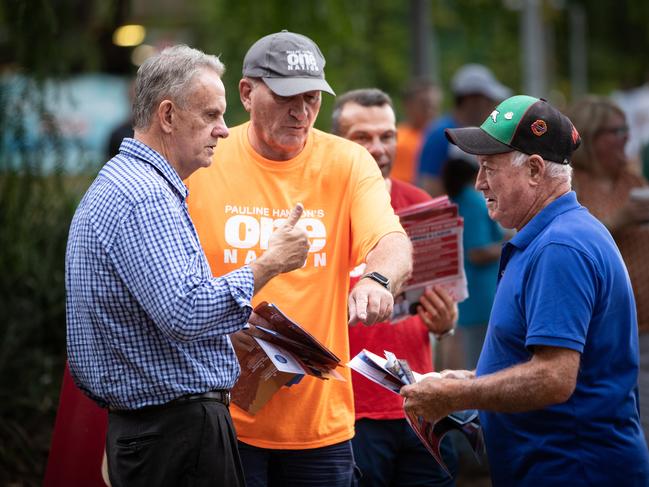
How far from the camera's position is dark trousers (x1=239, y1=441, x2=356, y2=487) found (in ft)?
13.0

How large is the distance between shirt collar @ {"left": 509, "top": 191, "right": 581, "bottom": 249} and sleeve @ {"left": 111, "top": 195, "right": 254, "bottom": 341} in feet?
2.83

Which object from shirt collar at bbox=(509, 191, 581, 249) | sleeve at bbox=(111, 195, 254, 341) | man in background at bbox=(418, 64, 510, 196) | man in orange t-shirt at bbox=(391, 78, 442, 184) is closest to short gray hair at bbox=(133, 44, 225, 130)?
sleeve at bbox=(111, 195, 254, 341)

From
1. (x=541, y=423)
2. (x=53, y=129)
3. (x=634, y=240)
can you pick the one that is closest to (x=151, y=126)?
(x=541, y=423)

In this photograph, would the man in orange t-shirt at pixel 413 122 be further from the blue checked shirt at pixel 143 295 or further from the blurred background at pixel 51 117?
the blue checked shirt at pixel 143 295

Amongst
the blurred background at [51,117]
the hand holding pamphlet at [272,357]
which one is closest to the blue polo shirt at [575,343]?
the hand holding pamphlet at [272,357]

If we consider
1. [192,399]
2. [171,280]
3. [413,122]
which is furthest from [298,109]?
[413,122]

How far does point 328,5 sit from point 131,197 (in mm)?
4464

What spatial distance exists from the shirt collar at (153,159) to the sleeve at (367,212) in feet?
2.56

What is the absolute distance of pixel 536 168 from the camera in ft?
11.2

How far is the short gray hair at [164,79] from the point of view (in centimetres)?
341

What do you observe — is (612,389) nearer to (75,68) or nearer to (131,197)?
(131,197)

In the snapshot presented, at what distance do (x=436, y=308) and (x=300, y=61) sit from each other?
49.2 inches

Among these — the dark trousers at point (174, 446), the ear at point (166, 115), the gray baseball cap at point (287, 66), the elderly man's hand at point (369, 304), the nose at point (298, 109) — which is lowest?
the dark trousers at point (174, 446)

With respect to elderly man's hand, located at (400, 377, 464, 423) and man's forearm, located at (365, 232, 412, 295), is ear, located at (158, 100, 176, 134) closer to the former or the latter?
man's forearm, located at (365, 232, 412, 295)
